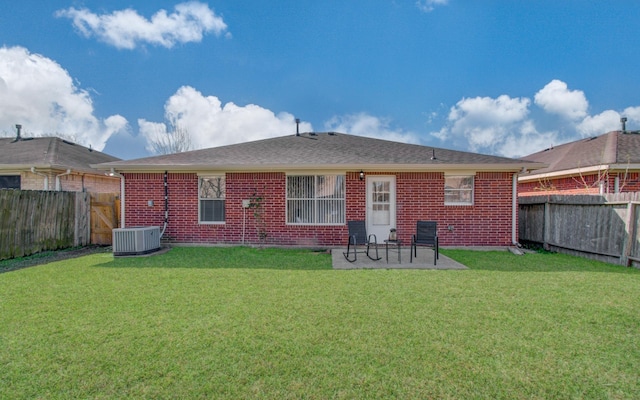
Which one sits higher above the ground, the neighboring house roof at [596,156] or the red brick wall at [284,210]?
the neighboring house roof at [596,156]

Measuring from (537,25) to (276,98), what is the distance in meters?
12.7

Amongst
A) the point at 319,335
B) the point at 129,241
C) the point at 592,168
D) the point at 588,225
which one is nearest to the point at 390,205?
the point at 588,225

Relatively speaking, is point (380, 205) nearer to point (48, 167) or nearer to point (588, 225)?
A: point (588, 225)

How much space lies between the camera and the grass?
2502mm

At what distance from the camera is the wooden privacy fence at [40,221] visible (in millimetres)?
8164

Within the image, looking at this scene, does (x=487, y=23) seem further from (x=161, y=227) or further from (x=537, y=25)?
(x=161, y=227)

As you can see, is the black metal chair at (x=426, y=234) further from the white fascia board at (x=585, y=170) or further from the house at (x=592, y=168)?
the white fascia board at (x=585, y=170)

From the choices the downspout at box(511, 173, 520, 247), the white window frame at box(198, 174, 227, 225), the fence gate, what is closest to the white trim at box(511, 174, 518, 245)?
the downspout at box(511, 173, 520, 247)

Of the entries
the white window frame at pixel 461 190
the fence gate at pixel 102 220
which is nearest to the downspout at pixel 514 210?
the white window frame at pixel 461 190

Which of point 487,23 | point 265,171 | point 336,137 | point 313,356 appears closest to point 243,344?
point 313,356

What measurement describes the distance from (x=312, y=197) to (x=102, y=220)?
735cm

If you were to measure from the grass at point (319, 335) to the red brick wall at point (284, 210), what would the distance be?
11.0ft

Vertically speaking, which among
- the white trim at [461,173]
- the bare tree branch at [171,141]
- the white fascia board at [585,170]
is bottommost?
the white trim at [461,173]

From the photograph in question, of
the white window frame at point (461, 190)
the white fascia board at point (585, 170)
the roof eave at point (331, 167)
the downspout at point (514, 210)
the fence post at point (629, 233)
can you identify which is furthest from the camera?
the white fascia board at point (585, 170)
